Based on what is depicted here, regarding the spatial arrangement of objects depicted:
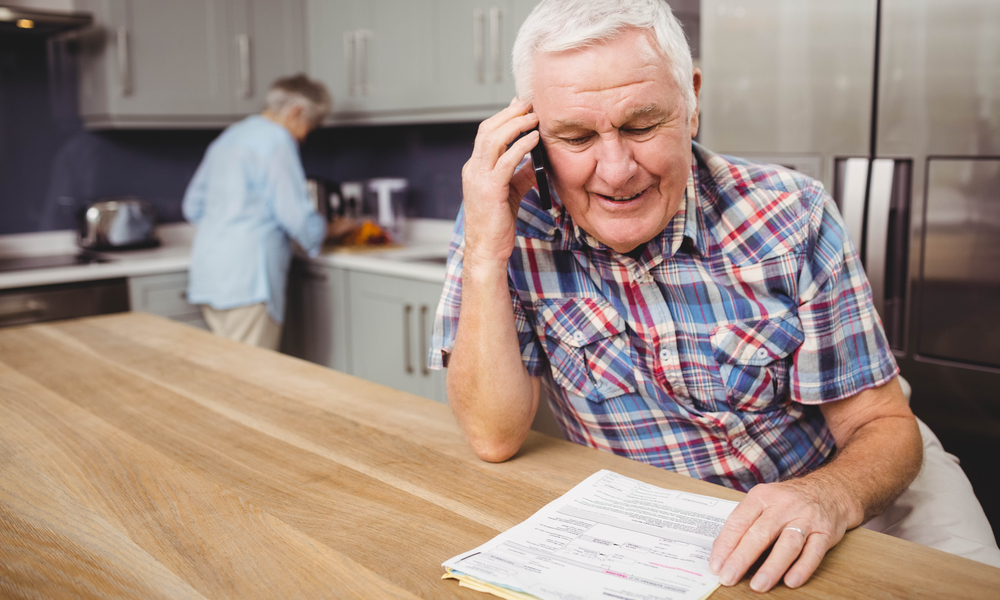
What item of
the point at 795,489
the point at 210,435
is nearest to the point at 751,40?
the point at 795,489

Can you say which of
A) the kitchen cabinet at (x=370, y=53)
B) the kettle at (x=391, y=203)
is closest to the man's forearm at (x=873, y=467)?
the kitchen cabinet at (x=370, y=53)

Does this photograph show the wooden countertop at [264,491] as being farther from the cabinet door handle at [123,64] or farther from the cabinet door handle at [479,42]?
the cabinet door handle at [123,64]

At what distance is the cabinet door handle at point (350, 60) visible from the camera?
3486mm

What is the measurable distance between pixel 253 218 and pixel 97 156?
3.34 ft

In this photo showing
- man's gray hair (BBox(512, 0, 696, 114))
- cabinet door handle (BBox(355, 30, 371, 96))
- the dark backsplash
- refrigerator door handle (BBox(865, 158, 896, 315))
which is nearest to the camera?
man's gray hair (BBox(512, 0, 696, 114))

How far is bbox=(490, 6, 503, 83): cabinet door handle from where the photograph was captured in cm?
287

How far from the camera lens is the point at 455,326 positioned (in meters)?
1.16

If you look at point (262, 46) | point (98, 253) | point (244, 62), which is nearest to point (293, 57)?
point (262, 46)

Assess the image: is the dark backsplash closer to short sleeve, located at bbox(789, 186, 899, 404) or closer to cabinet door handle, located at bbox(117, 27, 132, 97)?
cabinet door handle, located at bbox(117, 27, 132, 97)

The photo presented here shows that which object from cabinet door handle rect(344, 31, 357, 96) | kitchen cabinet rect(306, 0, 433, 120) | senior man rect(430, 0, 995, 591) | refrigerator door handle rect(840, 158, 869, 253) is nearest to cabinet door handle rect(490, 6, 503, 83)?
kitchen cabinet rect(306, 0, 433, 120)

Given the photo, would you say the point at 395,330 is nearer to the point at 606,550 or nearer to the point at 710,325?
the point at 710,325

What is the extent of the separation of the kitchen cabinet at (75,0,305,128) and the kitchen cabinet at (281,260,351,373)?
832mm

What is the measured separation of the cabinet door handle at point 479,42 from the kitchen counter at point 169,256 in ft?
2.53

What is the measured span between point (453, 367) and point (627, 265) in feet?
0.98
